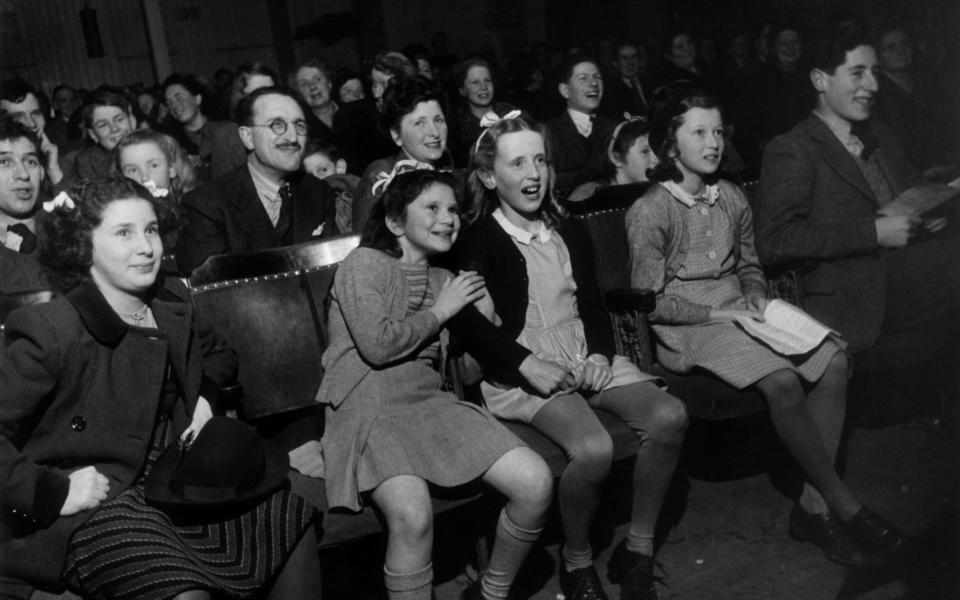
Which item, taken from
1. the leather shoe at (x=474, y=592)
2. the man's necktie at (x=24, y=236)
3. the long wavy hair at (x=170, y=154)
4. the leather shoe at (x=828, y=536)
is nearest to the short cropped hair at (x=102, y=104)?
the long wavy hair at (x=170, y=154)

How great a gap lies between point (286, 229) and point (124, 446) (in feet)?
5.50

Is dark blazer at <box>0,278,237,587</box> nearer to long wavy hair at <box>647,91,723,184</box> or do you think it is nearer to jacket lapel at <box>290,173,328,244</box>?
jacket lapel at <box>290,173,328,244</box>

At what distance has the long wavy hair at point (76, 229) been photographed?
2.76 meters

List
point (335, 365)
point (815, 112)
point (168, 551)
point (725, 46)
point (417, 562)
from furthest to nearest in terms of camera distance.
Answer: point (725, 46) → point (815, 112) → point (335, 365) → point (417, 562) → point (168, 551)

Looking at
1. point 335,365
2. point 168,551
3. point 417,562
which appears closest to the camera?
point 168,551

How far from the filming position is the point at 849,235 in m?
3.95

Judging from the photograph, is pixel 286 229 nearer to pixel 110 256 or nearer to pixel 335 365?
pixel 335 365

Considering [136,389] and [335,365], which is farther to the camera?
[335,365]

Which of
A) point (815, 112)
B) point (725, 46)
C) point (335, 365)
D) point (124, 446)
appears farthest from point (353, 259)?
point (725, 46)

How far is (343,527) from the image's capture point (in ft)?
9.70

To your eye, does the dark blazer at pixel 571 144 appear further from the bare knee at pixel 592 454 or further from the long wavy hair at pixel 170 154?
the bare knee at pixel 592 454

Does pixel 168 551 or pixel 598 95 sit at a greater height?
pixel 598 95

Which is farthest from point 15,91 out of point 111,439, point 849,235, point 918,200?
point 918,200

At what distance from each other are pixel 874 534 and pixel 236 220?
2762 millimetres
